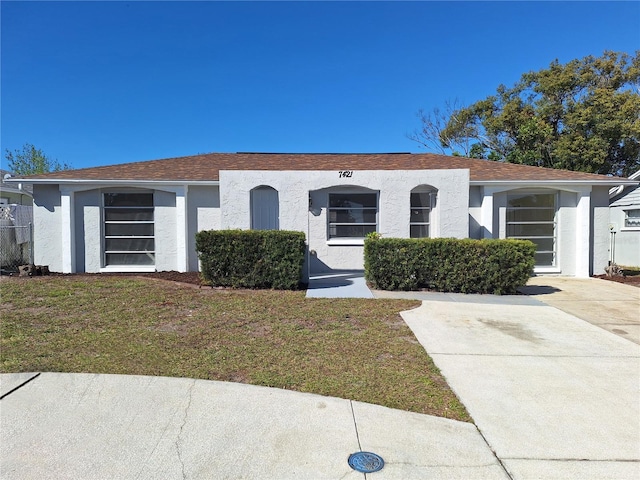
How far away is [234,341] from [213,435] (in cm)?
241

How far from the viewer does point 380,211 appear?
11586 millimetres

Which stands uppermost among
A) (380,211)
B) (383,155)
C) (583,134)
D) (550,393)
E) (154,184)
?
(583,134)

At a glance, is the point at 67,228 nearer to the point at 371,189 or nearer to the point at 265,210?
the point at 265,210

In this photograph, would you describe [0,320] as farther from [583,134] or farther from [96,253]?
[583,134]

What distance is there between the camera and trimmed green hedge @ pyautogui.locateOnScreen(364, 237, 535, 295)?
9.24 m

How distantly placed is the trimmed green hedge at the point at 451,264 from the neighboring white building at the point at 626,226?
793 cm

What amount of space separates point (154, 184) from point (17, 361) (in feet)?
26.1

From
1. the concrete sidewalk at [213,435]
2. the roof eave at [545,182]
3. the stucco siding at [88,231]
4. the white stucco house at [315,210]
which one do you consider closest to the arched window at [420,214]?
the white stucco house at [315,210]

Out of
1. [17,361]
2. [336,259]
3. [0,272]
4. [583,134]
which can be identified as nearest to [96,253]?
[0,272]

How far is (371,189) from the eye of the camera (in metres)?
11.8

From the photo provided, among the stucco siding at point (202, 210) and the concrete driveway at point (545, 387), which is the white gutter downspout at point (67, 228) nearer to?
the stucco siding at point (202, 210)

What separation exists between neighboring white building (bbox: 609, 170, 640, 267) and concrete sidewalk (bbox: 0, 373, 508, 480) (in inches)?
587

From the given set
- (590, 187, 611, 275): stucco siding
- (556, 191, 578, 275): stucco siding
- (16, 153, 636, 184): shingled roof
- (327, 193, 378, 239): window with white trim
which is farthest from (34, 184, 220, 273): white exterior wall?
(590, 187, 611, 275): stucco siding

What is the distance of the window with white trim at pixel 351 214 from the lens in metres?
12.5
